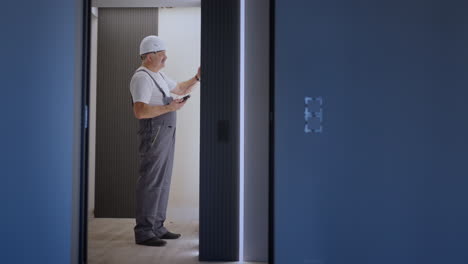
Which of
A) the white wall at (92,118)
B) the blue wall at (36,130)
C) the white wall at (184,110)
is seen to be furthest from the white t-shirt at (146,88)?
the blue wall at (36,130)

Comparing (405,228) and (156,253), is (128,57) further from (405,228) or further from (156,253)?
(405,228)

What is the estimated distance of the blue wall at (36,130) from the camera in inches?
94.1

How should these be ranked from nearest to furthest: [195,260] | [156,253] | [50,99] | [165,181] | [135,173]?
1. [50,99]
2. [195,260]
3. [156,253]
4. [165,181]
5. [135,173]

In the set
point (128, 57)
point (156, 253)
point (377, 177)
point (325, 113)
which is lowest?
point (156, 253)

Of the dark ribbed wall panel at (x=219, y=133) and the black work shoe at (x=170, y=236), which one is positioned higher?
the dark ribbed wall panel at (x=219, y=133)

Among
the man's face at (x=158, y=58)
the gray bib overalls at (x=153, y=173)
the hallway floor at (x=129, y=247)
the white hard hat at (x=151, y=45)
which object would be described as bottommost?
the hallway floor at (x=129, y=247)

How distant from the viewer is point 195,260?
351cm

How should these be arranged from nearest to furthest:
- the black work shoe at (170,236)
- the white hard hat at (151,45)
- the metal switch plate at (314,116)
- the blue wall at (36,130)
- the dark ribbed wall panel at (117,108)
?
the blue wall at (36,130)
the metal switch plate at (314,116)
the black work shoe at (170,236)
the white hard hat at (151,45)
the dark ribbed wall panel at (117,108)

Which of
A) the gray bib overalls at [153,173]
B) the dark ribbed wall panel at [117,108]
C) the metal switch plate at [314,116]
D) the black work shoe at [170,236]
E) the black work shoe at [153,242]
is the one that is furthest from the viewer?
the dark ribbed wall panel at [117,108]

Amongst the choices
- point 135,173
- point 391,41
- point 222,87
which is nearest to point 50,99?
point 222,87

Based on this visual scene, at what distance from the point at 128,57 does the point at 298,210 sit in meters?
3.58

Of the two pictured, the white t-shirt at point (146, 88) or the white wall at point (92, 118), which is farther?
the white wall at point (92, 118)

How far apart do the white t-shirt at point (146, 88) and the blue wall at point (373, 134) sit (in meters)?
2.26

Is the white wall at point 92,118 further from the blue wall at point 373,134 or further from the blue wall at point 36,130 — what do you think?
the blue wall at point 373,134
